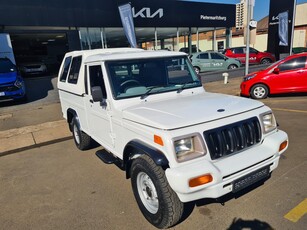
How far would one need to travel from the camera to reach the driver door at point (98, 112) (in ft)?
11.6

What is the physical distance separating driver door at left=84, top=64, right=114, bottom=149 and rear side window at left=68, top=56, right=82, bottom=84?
0.60m

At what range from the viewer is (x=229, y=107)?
2.94 meters

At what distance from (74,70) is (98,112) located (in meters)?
1.39

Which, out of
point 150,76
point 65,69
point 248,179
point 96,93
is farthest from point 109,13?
point 248,179

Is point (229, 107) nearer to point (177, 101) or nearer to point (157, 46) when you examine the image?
point (177, 101)

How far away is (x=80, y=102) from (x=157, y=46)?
19666 millimetres

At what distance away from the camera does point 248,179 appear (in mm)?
2645

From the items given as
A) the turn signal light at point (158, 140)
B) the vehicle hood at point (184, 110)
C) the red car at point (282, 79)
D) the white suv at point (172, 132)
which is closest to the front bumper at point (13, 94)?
the white suv at point (172, 132)

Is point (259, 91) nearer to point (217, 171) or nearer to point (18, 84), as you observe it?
point (217, 171)

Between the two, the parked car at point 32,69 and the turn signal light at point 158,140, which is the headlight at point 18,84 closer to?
the turn signal light at point 158,140

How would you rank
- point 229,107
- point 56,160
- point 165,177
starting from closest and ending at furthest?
point 165,177, point 229,107, point 56,160

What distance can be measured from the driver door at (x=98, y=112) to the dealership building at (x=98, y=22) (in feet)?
46.8

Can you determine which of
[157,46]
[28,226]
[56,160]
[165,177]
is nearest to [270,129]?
[165,177]

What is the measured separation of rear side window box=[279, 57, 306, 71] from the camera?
27.6 ft
